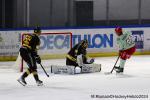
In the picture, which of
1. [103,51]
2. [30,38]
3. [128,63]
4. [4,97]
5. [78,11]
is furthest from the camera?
[78,11]

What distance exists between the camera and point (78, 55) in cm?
1360

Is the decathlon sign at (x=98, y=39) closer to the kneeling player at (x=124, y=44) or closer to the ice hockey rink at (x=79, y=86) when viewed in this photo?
the ice hockey rink at (x=79, y=86)

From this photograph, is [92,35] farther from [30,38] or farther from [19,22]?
[30,38]

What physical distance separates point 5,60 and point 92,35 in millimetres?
3092

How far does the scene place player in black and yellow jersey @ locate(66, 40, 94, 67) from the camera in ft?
44.2

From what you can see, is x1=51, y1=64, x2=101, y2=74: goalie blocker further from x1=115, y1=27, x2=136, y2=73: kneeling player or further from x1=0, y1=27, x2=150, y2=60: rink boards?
x1=0, y1=27, x2=150, y2=60: rink boards

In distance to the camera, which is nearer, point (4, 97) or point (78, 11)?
point (4, 97)

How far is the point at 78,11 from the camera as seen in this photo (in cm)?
1941

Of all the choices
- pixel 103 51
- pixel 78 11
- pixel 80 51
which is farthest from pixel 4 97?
pixel 78 11

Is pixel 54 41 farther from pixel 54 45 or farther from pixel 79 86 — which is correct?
pixel 79 86

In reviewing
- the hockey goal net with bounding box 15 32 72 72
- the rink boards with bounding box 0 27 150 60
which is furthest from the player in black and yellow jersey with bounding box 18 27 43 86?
the rink boards with bounding box 0 27 150 60

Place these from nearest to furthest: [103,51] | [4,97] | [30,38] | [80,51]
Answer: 1. [4,97]
2. [30,38]
3. [80,51]
4. [103,51]

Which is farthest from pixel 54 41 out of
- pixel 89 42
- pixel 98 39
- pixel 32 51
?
pixel 32 51

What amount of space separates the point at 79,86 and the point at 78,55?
2.26 meters
